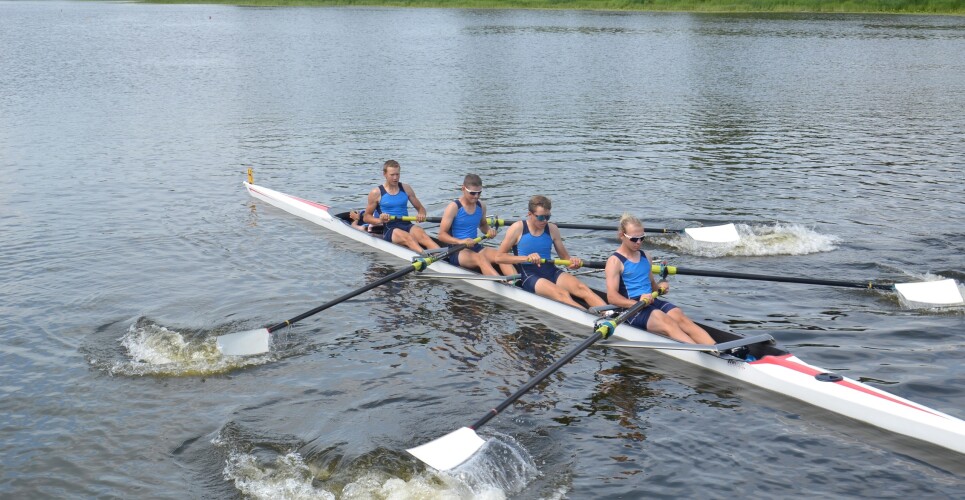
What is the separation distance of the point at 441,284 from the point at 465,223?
1.18m

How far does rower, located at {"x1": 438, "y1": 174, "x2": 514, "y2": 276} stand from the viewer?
14.5 meters

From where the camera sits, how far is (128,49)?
5156cm

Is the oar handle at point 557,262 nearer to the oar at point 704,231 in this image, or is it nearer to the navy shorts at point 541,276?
the navy shorts at point 541,276

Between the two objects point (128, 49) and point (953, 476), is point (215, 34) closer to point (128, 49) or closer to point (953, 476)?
point (128, 49)

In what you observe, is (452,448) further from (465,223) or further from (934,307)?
(934,307)

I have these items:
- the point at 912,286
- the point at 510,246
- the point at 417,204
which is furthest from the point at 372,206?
the point at 912,286

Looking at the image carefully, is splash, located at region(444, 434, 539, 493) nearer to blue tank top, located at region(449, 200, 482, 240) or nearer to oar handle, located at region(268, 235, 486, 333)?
oar handle, located at region(268, 235, 486, 333)

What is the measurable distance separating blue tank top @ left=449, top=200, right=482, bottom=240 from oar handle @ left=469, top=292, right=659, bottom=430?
4.19 metres

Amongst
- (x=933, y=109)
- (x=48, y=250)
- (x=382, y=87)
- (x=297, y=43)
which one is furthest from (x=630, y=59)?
(x=48, y=250)

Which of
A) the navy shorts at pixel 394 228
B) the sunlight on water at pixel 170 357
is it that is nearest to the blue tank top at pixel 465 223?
the navy shorts at pixel 394 228

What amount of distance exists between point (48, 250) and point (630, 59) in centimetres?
3454

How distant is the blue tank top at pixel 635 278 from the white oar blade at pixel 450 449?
12.5 feet

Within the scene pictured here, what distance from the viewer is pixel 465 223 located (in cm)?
1495

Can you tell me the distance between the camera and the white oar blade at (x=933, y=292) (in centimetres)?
1303
